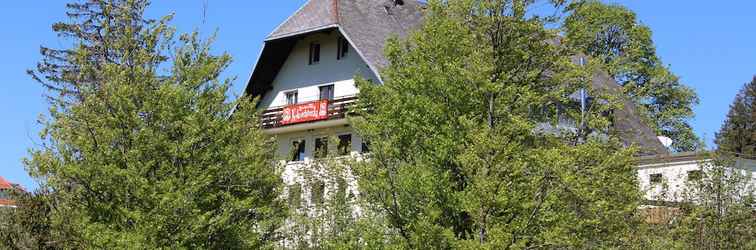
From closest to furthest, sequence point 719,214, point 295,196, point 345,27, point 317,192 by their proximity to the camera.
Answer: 1. point 719,214
2. point 295,196
3. point 317,192
4. point 345,27

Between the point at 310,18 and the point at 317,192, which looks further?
the point at 310,18

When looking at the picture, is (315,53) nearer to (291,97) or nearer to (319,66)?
(319,66)

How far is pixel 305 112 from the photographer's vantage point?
3981 cm

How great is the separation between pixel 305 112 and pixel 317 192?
10.6 metres

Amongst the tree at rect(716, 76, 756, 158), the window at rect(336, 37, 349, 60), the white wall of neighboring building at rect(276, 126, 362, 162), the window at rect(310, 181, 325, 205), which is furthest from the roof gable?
the tree at rect(716, 76, 756, 158)

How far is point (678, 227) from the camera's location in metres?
21.1

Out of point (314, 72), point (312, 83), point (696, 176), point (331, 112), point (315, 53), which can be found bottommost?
point (696, 176)

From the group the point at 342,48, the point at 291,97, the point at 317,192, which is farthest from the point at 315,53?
the point at 317,192

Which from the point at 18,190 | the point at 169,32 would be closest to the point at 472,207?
the point at 169,32

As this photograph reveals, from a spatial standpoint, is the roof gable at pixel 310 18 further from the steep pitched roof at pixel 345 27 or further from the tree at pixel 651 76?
the tree at pixel 651 76

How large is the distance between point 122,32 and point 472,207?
827cm

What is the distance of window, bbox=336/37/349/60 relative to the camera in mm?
39562

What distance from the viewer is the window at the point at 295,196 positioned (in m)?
25.5

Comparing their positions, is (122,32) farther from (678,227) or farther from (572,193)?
(678,227)
